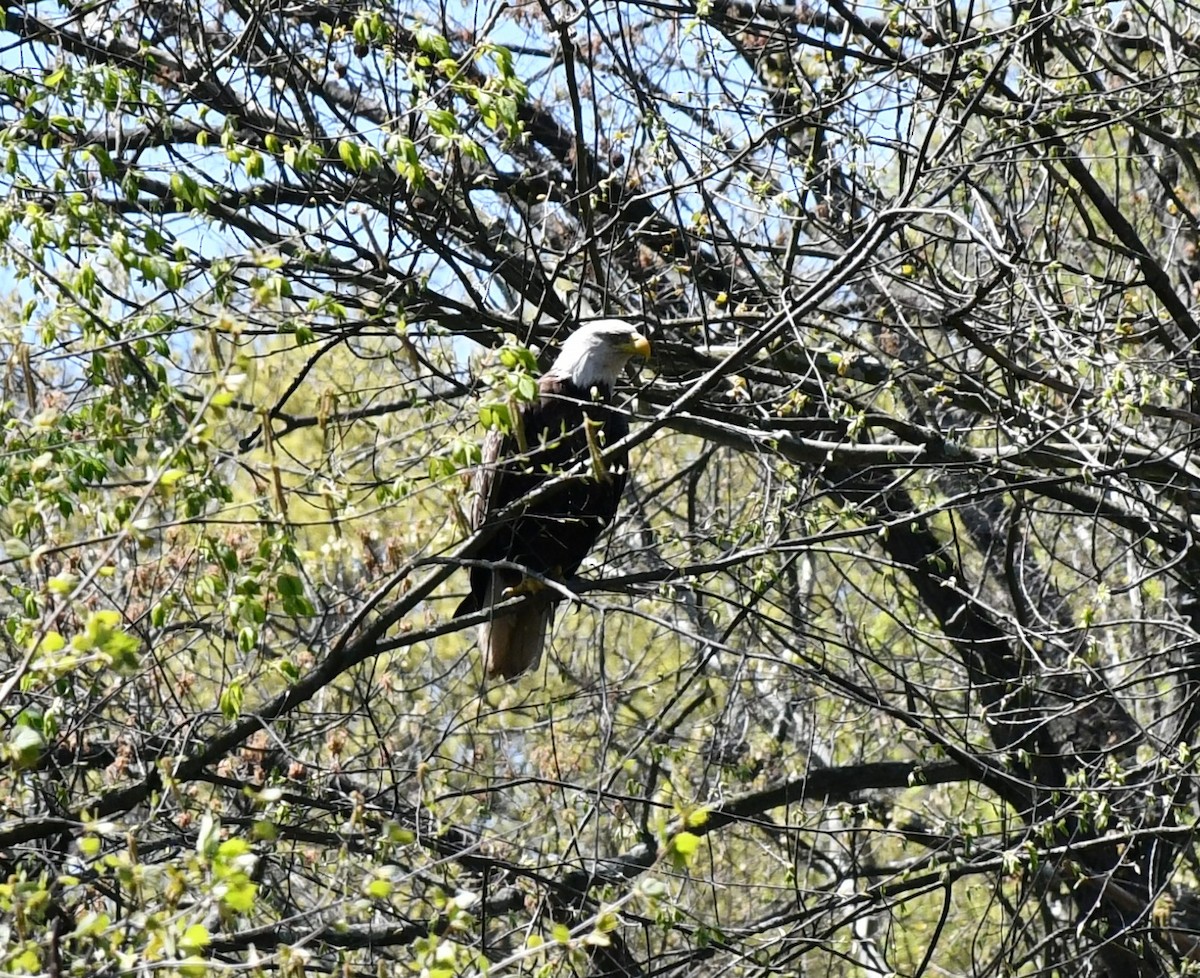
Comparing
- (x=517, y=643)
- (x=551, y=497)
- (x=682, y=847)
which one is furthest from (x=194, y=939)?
(x=517, y=643)

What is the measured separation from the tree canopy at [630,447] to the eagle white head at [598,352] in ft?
0.40

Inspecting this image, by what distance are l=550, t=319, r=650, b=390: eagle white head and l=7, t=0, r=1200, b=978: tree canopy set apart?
0.40 feet

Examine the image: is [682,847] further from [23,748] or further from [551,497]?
[551,497]

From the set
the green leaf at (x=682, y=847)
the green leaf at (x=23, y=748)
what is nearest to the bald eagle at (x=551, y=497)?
the green leaf at (x=682, y=847)

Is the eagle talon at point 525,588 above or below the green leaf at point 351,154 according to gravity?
below

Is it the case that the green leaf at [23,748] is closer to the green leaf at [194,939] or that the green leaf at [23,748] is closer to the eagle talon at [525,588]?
the green leaf at [194,939]

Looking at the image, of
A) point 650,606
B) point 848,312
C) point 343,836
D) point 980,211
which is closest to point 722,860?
point 650,606

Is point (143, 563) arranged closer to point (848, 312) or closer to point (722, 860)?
point (848, 312)

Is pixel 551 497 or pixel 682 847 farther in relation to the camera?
pixel 551 497

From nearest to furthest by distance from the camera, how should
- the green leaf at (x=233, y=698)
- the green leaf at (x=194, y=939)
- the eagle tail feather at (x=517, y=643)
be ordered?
the green leaf at (x=194, y=939)
the green leaf at (x=233, y=698)
the eagle tail feather at (x=517, y=643)

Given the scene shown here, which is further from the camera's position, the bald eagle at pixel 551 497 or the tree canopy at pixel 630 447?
the bald eagle at pixel 551 497

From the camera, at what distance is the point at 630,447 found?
146 inches

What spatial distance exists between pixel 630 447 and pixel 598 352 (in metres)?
1.53

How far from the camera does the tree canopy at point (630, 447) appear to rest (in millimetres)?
3404
